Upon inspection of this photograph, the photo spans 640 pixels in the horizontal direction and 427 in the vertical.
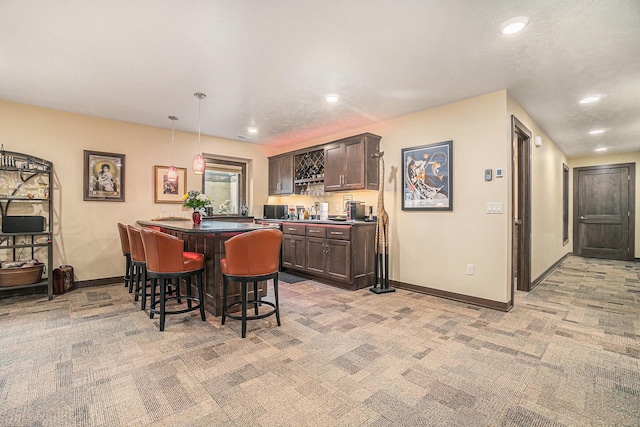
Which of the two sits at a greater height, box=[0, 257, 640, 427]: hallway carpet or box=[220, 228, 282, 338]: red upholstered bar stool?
box=[220, 228, 282, 338]: red upholstered bar stool

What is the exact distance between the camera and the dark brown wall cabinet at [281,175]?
6164mm

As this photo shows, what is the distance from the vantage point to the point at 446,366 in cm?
223

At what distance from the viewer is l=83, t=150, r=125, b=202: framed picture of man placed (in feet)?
14.8

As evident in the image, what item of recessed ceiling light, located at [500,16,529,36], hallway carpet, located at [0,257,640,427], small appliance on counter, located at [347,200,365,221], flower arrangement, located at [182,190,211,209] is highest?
recessed ceiling light, located at [500,16,529,36]

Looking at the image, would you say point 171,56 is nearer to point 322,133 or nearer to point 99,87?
point 99,87

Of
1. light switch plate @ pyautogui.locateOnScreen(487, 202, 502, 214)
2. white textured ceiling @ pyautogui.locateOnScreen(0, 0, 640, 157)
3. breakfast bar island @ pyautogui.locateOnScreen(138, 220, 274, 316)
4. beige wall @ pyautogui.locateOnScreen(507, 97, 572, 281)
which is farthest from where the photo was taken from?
beige wall @ pyautogui.locateOnScreen(507, 97, 572, 281)

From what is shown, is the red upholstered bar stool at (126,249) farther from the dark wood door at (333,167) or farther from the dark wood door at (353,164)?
the dark wood door at (353,164)

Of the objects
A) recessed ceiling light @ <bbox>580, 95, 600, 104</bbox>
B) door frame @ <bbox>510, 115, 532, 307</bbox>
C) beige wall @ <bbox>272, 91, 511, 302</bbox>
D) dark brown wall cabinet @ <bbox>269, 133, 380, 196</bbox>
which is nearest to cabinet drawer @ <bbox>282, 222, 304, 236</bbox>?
dark brown wall cabinet @ <bbox>269, 133, 380, 196</bbox>

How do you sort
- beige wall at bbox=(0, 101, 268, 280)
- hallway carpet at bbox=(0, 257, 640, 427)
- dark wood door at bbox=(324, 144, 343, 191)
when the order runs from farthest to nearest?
dark wood door at bbox=(324, 144, 343, 191), beige wall at bbox=(0, 101, 268, 280), hallway carpet at bbox=(0, 257, 640, 427)

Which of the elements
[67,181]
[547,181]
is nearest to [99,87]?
[67,181]

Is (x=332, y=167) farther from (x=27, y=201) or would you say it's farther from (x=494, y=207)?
(x=27, y=201)

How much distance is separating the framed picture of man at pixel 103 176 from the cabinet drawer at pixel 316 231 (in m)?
3.09

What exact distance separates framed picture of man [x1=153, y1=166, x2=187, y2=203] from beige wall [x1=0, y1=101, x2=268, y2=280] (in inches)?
3.5

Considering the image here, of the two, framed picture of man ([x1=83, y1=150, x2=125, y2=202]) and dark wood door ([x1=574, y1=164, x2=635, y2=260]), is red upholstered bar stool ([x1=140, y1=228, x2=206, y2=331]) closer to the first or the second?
framed picture of man ([x1=83, y1=150, x2=125, y2=202])
